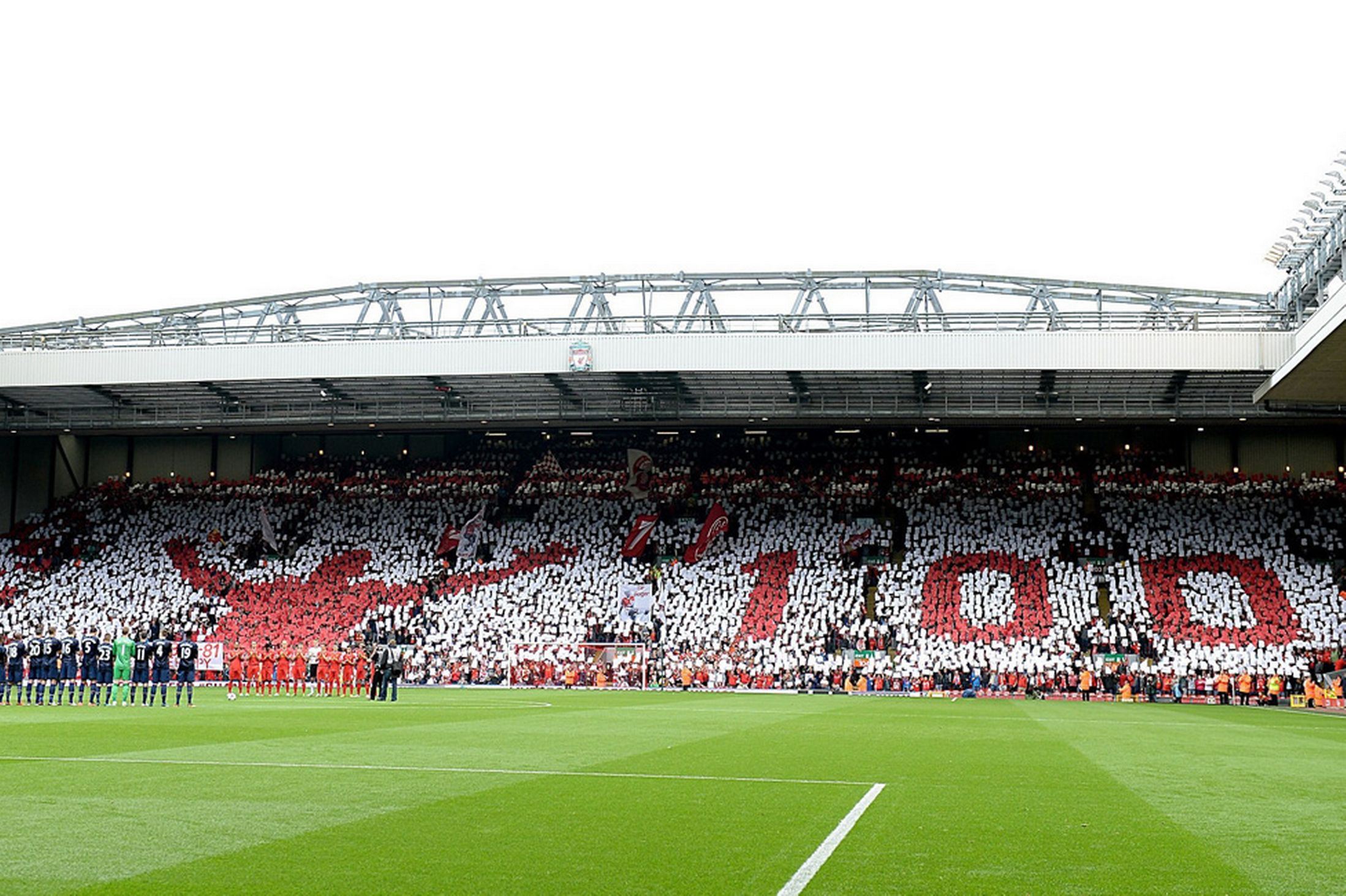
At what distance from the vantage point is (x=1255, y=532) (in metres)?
50.5

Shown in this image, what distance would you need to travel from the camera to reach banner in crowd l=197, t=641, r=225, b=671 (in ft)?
150

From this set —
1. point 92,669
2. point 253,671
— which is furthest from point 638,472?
point 92,669

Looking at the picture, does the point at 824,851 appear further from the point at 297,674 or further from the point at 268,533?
the point at 268,533

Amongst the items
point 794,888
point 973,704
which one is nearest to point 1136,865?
point 794,888

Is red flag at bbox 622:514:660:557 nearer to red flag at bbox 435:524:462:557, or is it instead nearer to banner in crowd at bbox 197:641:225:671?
red flag at bbox 435:524:462:557

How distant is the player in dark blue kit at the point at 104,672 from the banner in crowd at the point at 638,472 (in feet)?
96.0

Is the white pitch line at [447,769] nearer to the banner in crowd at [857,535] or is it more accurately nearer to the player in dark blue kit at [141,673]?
the player in dark blue kit at [141,673]

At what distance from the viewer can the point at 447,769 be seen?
1412 centimetres

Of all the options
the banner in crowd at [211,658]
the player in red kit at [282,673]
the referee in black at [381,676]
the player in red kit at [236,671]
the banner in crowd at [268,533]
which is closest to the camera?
the referee in black at [381,676]

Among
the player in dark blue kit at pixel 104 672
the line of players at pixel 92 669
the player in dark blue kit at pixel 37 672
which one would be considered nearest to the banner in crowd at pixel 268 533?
the line of players at pixel 92 669

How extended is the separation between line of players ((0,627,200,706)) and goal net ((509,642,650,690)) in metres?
16.4

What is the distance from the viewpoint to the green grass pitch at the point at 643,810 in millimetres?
7965

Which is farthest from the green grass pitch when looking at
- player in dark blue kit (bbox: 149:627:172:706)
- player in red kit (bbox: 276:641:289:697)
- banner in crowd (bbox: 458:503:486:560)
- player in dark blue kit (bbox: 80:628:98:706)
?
banner in crowd (bbox: 458:503:486:560)

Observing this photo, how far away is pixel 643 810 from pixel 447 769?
12.3 ft
